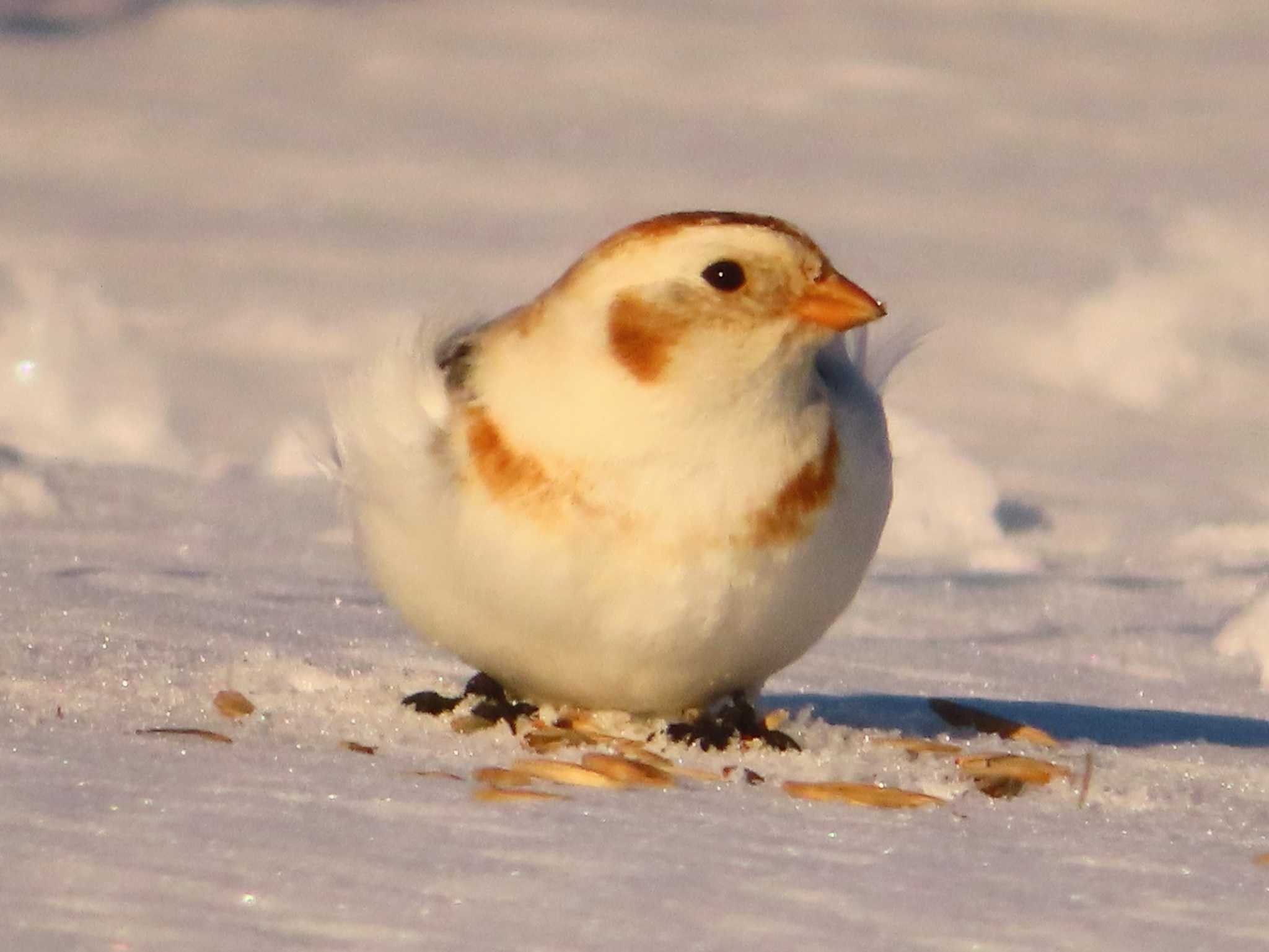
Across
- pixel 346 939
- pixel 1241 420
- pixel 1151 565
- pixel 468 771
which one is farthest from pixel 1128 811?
pixel 1241 420

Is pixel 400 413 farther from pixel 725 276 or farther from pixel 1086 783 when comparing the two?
pixel 1086 783

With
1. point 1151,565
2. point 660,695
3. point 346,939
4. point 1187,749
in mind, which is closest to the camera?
point 346,939

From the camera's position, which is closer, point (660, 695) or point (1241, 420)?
point (660, 695)

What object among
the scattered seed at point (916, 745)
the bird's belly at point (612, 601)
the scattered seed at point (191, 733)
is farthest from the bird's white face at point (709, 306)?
the scattered seed at point (191, 733)

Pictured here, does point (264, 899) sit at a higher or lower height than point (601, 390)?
lower

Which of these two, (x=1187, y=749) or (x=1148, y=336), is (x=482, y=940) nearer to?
(x=1187, y=749)

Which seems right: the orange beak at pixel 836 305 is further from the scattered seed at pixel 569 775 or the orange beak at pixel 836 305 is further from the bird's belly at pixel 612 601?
the scattered seed at pixel 569 775

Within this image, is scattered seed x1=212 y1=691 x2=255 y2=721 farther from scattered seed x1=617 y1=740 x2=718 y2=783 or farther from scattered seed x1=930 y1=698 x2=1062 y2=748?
scattered seed x1=930 y1=698 x2=1062 y2=748

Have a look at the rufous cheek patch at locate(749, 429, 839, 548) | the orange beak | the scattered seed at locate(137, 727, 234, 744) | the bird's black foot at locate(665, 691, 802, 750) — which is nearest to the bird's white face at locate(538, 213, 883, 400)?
the orange beak
